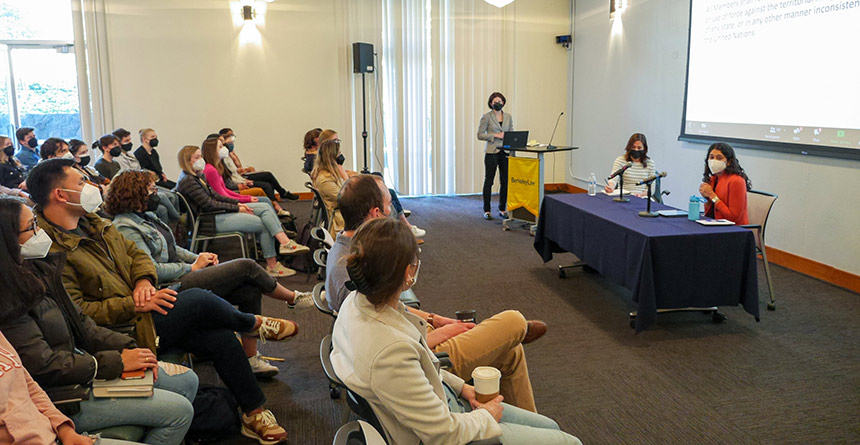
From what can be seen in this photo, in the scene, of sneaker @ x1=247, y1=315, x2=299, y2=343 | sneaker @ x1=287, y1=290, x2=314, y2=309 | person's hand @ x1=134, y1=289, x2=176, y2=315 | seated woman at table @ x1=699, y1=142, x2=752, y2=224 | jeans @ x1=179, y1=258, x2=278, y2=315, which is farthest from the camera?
seated woman at table @ x1=699, y1=142, x2=752, y2=224

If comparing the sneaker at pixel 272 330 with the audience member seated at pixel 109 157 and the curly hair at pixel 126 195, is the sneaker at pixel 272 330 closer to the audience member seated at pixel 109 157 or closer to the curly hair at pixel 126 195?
the curly hair at pixel 126 195

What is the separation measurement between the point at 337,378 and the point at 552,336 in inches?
94.4

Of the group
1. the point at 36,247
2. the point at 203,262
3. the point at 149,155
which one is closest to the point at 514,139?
the point at 149,155

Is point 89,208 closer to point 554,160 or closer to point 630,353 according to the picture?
point 630,353

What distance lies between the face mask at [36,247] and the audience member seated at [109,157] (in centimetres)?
433

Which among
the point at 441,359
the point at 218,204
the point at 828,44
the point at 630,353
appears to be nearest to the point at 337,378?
the point at 441,359

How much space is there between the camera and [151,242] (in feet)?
10.3

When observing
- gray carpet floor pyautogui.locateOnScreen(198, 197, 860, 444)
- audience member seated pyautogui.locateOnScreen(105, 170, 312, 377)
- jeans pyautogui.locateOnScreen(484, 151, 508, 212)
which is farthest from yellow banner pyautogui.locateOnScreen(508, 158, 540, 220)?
audience member seated pyautogui.locateOnScreen(105, 170, 312, 377)

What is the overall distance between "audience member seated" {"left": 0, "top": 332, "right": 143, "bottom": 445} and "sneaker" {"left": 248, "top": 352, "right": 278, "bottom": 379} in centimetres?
138

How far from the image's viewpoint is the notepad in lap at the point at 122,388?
1.99m

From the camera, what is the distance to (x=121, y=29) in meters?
8.18

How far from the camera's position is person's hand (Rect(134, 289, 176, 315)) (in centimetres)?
248

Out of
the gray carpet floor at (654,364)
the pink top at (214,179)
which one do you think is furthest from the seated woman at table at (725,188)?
the pink top at (214,179)

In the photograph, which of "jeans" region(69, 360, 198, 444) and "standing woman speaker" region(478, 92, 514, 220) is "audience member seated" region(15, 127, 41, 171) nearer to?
"standing woman speaker" region(478, 92, 514, 220)
